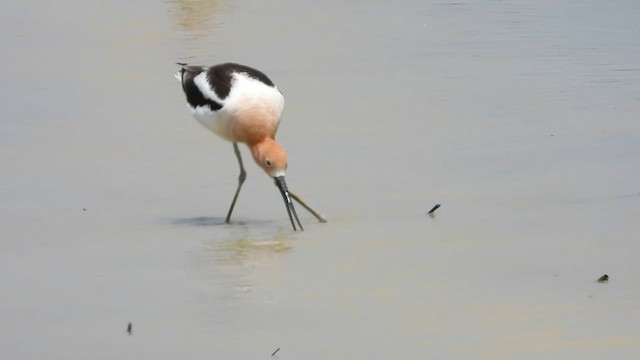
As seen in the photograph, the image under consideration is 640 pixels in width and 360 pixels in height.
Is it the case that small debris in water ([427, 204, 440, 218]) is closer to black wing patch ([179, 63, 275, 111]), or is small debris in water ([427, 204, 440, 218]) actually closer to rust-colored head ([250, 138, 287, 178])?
rust-colored head ([250, 138, 287, 178])

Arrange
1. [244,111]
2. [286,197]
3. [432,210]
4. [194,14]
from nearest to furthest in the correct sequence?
1. [432,210]
2. [286,197]
3. [244,111]
4. [194,14]

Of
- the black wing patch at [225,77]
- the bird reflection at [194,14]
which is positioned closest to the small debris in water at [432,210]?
the black wing patch at [225,77]

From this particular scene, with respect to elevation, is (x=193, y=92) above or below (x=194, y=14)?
above

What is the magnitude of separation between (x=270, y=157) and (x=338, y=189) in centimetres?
42

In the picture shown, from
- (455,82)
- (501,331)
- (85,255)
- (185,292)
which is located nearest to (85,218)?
(85,255)

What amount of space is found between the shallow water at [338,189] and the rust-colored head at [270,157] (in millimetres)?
205

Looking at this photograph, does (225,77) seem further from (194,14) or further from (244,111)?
(194,14)

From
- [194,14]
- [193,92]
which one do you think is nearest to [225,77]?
[193,92]

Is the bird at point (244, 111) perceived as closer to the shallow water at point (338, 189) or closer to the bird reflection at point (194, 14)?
the shallow water at point (338, 189)

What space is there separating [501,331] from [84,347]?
1317 mm

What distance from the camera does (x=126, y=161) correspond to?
7.93 m

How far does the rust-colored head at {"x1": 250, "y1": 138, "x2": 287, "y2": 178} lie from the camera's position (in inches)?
279

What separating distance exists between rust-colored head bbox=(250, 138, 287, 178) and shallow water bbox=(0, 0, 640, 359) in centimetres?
20

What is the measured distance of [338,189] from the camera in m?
7.38
